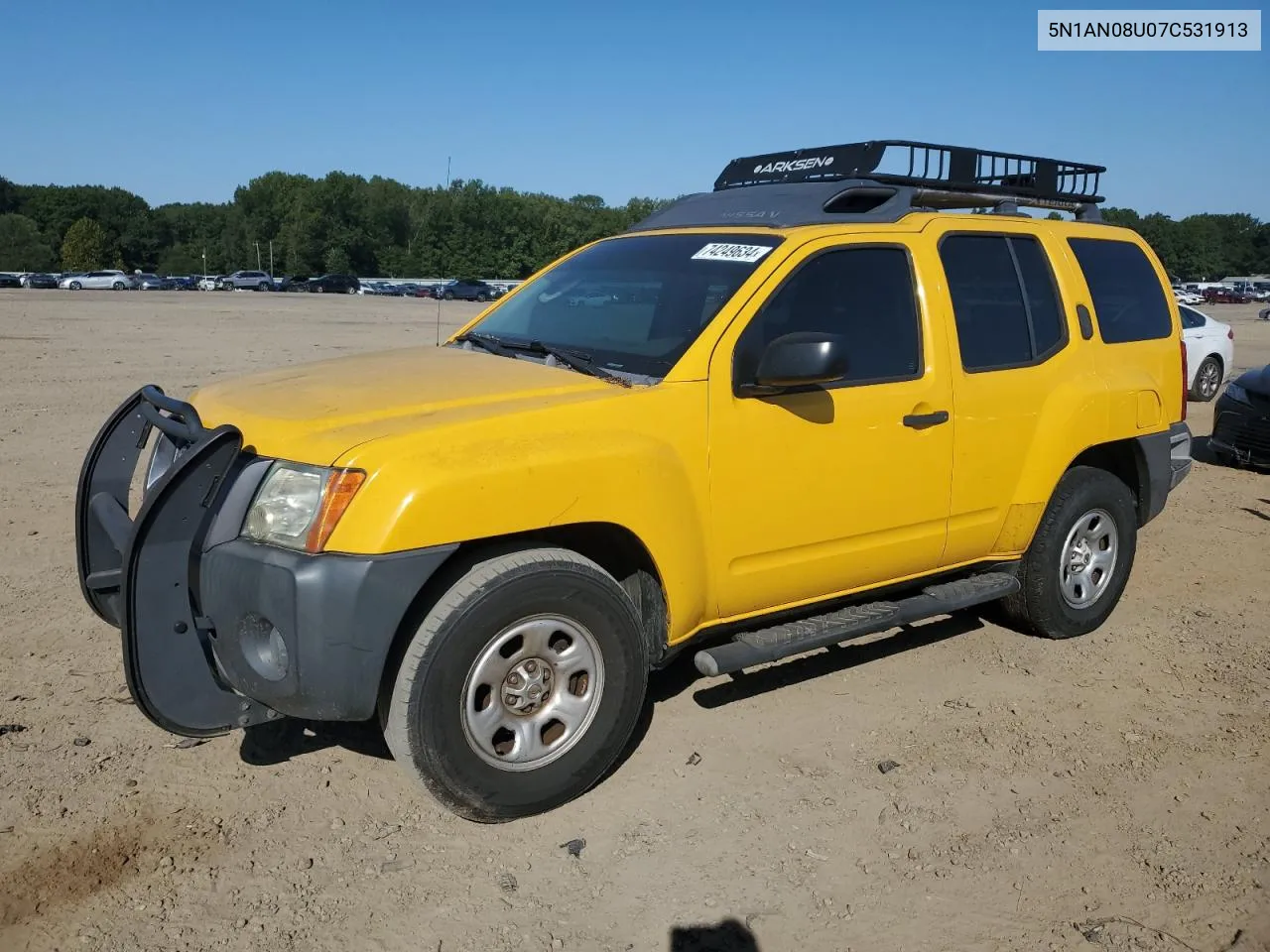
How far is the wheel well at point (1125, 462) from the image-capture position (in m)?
5.42

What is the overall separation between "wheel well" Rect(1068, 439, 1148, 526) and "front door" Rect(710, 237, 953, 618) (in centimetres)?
133

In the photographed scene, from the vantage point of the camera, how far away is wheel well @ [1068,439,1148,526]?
5.42 metres

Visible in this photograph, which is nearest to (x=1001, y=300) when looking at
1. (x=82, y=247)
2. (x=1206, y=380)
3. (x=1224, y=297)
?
(x=1206, y=380)

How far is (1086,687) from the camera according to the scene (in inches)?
189

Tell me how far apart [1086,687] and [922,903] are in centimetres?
206

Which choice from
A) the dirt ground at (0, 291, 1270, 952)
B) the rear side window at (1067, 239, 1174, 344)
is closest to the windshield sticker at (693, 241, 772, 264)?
the dirt ground at (0, 291, 1270, 952)

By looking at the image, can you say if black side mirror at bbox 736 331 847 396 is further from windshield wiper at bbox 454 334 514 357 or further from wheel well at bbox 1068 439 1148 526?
wheel well at bbox 1068 439 1148 526

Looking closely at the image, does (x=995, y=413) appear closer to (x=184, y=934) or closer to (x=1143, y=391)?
(x=1143, y=391)

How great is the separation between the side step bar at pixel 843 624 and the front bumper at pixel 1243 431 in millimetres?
6262

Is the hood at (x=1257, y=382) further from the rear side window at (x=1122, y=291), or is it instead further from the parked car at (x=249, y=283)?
the parked car at (x=249, y=283)

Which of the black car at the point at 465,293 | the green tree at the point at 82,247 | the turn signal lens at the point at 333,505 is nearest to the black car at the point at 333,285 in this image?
the black car at the point at 465,293

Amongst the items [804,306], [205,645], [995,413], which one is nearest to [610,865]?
[205,645]

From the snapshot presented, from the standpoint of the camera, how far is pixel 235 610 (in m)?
3.19

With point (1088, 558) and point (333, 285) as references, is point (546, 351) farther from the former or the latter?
point (333, 285)
